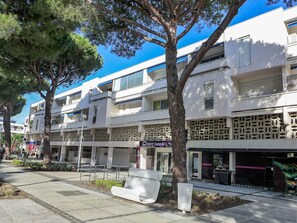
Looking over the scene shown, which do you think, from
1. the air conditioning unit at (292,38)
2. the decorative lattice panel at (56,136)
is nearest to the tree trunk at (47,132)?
the air conditioning unit at (292,38)

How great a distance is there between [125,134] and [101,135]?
484cm

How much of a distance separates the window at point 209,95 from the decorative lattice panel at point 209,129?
114cm

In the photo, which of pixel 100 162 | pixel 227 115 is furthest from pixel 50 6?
pixel 100 162

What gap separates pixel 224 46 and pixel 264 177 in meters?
9.05

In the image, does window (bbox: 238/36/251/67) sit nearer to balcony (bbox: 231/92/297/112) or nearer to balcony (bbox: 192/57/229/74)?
balcony (bbox: 192/57/229/74)

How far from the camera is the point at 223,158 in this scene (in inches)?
674

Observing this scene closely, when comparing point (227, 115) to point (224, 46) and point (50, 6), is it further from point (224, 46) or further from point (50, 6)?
point (50, 6)

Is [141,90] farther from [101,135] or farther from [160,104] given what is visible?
[101,135]

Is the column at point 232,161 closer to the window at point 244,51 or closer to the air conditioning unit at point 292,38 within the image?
the window at point 244,51

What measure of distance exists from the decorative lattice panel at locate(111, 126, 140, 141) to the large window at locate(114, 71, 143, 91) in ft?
14.5

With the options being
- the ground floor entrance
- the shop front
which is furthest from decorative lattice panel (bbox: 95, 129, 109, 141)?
the ground floor entrance

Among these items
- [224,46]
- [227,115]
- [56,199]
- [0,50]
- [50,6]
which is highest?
[224,46]

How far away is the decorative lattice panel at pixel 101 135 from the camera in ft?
93.7

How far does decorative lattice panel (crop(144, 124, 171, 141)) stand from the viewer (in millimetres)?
20939
